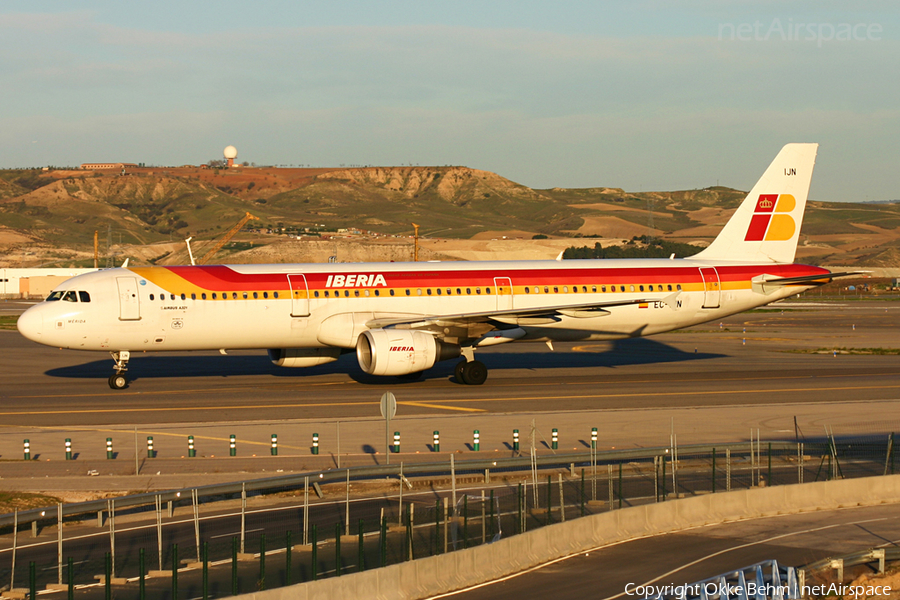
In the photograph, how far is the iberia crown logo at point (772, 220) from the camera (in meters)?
44.3

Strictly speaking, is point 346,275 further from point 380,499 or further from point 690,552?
point 690,552

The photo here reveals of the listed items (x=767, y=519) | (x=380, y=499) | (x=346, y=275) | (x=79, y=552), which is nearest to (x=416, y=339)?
(x=346, y=275)

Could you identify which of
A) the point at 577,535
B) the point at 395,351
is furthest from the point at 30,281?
the point at 577,535

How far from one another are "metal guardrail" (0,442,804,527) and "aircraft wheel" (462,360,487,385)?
45.8ft

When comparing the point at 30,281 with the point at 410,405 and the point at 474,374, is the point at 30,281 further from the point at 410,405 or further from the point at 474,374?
the point at 410,405

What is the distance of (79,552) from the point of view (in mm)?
16609

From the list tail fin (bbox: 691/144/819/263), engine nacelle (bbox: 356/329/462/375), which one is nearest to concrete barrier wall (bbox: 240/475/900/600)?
engine nacelle (bbox: 356/329/462/375)

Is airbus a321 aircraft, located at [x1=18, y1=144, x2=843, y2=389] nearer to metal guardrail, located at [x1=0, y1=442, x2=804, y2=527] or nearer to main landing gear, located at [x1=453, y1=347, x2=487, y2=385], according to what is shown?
main landing gear, located at [x1=453, y1=347, x2=487, y2=385]

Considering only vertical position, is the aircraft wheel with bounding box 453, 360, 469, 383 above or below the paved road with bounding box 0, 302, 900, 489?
above

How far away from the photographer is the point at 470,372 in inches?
1512

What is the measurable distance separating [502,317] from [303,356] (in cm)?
847

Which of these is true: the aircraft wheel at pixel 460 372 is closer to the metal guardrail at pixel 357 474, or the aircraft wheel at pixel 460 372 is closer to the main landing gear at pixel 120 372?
the main landing gear at pixel 120 372

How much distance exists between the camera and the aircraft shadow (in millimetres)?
42125

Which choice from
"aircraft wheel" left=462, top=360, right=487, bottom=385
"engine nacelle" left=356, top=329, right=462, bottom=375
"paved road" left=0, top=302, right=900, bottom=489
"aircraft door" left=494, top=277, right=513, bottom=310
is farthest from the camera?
"aircraft door" left=494, top=277, right=513, bottom=310
